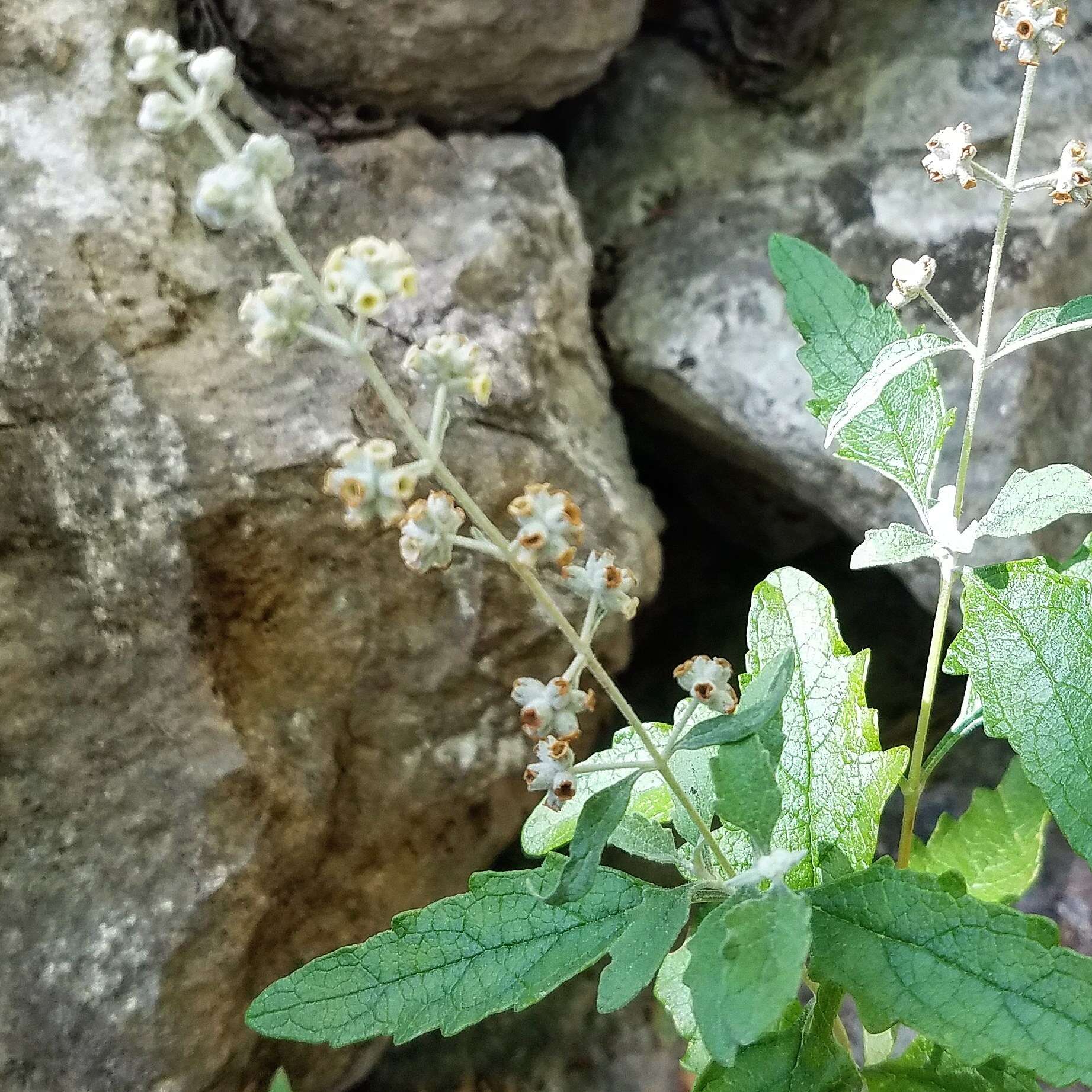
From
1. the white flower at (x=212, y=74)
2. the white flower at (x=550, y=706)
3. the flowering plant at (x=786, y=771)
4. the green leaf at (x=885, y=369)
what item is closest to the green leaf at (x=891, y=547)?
the flowering plant at (x=786, y=771)

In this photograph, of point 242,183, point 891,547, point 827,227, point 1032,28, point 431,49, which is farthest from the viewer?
point 827,227

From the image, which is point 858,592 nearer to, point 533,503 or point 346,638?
point 346,638

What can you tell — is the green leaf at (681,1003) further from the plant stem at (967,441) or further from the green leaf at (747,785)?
the green leaf at (747,785)

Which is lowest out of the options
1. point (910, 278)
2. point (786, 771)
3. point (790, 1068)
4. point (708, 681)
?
point (790, 1068)

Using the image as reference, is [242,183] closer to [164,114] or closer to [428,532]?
[164,114]

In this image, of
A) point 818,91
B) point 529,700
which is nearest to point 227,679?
point 529,700

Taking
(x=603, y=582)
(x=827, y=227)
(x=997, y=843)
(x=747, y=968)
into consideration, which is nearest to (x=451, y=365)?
(x=603, y=582)
